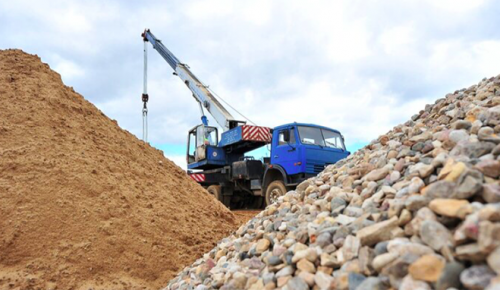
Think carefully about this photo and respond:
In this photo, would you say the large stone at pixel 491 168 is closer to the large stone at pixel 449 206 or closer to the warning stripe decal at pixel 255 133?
the large stone at pixel 449 206

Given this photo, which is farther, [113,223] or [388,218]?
[113,223]

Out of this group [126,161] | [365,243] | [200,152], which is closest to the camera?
[365,243]

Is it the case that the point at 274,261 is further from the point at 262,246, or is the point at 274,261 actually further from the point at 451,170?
the point at 451,170

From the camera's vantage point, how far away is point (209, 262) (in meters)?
3.28

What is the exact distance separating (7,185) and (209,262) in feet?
9.45

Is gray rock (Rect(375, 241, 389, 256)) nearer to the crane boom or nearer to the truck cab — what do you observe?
the truck cab

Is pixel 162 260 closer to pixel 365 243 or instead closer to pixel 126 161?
pixel 126 161

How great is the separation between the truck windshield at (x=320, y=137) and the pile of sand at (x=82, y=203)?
10.1 ft

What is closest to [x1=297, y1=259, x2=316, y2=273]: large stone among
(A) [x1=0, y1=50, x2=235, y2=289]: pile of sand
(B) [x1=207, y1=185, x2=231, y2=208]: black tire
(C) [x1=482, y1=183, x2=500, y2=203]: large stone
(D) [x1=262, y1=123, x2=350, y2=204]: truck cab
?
(C) [x1=482, y1=183, x2=500, y2=203]: large stone

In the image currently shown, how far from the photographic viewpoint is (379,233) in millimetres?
1769

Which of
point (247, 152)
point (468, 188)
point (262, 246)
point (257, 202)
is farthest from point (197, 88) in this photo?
point (468, 188)

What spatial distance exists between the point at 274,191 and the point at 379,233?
23.4ft

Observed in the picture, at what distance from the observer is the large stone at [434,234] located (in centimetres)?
149

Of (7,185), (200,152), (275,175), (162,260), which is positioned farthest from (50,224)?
(200,152)
